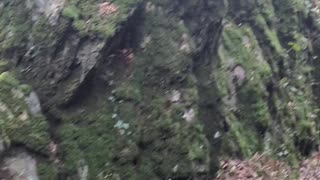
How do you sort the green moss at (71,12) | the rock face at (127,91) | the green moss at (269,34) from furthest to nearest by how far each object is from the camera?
the green moss at (269,34) → the green moss at (71,12) → the rock face at (127,91)

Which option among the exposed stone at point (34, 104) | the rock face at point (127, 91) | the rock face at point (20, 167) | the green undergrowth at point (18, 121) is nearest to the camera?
the rock face at point (20, 167)

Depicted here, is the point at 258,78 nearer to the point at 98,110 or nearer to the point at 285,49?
the point at 285,49

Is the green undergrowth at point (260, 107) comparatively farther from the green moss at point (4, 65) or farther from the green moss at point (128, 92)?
the green moss at point (4, 65)

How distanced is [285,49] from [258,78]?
2.05 meters

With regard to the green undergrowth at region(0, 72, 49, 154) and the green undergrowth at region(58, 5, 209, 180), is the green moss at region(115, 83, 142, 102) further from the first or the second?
the green undergrowth at region(0, 72, 49, 154)

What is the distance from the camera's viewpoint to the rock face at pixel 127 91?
5855 millimetres

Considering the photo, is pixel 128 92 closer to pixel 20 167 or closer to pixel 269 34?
pixel 20 167

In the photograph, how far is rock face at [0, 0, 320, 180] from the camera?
19.2 ft

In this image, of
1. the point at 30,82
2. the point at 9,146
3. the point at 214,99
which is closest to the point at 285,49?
the point at 214,99

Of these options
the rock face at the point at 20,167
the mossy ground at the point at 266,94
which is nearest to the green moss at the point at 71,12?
the rock face at the point at 20,167

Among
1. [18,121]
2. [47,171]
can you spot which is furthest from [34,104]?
[47,171]

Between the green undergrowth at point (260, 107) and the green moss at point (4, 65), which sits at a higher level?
the green moss at point (4, 65)

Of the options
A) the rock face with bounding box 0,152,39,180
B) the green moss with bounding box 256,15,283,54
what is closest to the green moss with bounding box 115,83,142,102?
the rock face with bounding box 0,152,39,180

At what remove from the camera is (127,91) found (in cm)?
644
